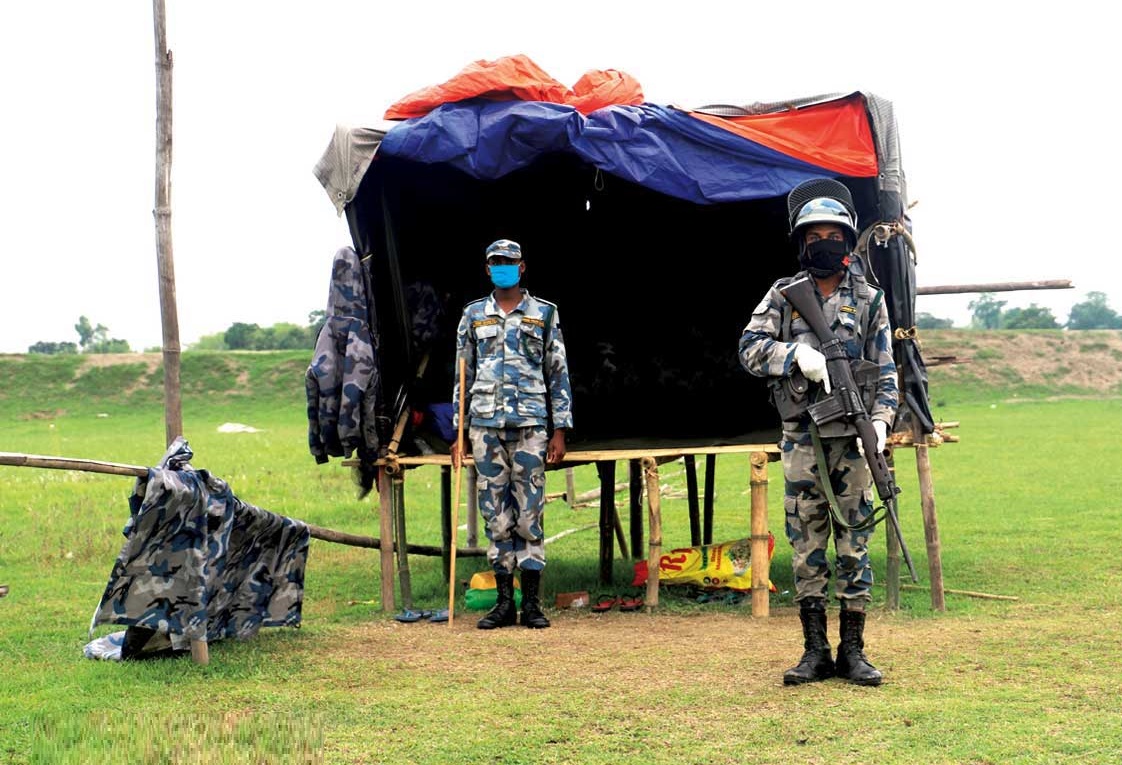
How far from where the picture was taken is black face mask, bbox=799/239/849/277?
6457mm

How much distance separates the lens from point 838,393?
632cm

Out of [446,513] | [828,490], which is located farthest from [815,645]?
[446,513]

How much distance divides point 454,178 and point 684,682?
5.09 metres

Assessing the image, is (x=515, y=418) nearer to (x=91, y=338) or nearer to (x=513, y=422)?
(x=513, y=422)

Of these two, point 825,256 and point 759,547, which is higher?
point 825,256

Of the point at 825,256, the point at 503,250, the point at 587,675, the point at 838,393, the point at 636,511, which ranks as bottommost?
the point at 587,675

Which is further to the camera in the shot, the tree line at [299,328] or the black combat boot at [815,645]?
the tree line at [299,328]

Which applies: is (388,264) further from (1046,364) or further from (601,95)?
(1046,364)

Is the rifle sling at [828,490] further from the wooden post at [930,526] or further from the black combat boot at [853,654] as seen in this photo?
the wooden post at [930,526]

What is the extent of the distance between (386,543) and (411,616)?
614mm

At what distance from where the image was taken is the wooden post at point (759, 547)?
339 inches

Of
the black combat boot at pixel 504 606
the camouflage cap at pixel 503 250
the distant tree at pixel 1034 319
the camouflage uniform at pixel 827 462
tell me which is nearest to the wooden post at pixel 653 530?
the black combat boot at pixel 504 606

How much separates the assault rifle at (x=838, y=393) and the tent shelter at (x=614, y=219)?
2.28 m

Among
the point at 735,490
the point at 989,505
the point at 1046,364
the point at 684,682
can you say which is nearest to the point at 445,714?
the point at 684,682
